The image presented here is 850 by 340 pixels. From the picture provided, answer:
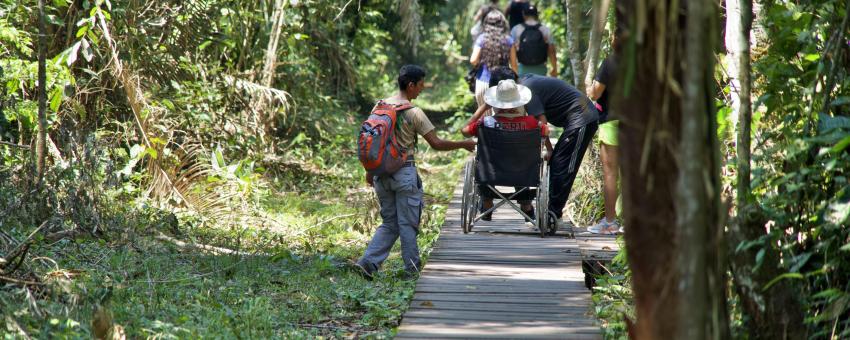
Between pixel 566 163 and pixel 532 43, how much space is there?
4.79 metres

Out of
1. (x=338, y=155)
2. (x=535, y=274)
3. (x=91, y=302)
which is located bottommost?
(x=338, y=155)

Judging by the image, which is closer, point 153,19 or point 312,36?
point 153,19

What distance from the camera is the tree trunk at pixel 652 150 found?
9.23 feet

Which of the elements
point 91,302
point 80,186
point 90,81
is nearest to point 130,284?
point 91,302

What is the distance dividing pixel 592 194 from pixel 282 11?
4.48 meters

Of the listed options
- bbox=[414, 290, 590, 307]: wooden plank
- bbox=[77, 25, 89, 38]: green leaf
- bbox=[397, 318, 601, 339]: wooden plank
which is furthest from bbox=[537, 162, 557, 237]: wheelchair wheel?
bbox=[77, 25, 89, 38]: green leaf

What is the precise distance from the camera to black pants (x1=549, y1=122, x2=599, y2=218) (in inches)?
303

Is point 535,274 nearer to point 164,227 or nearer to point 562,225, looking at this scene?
point 562,225

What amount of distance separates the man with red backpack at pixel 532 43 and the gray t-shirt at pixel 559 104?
4.28m

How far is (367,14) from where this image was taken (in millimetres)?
14805

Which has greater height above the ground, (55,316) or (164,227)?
(55,316)

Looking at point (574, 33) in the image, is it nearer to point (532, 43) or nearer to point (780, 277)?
point (532, 43)

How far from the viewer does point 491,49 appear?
11211 millimetres

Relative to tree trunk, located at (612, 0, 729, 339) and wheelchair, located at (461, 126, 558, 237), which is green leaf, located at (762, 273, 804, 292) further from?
wheelchair, located at (461, 126, 558, 237)
